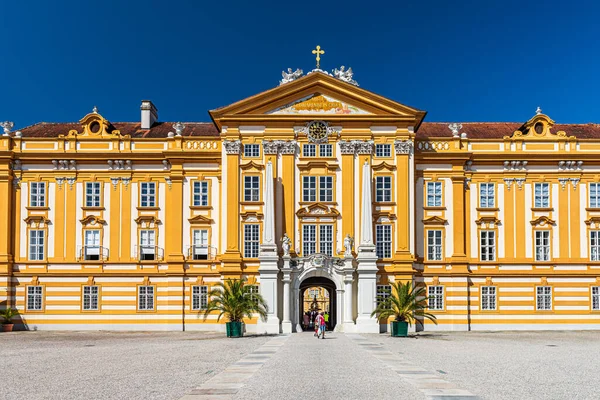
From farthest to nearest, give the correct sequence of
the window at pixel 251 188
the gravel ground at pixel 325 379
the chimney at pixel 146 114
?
the chimney at pixel 146 114 < the window at pixel 251 188 < the gravel ground at pixel 325 379

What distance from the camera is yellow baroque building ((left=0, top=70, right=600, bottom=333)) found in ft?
184

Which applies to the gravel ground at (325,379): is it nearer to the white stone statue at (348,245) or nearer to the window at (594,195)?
the white stone statue at (348,245)

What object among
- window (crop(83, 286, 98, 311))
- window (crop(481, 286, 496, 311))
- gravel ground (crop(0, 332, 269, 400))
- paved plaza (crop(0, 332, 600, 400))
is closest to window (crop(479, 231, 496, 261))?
window (crop(481, 286, 496, 311))

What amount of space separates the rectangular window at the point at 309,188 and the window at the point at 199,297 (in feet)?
30.9

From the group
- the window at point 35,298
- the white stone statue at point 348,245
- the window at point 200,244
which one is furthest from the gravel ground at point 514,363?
the window at point 35,298

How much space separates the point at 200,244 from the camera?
57.8 meters

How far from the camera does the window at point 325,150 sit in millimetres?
56625

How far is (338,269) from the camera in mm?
53969

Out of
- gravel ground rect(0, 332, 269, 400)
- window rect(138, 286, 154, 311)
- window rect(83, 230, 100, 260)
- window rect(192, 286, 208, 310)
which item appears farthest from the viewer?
window rect(83, 230, 100, 260)

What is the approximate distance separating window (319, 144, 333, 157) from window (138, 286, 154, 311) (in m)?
15.1

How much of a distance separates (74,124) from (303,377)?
46.2 m

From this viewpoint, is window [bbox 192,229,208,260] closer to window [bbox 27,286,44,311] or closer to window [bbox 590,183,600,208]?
window [bbox 27,286,44,311]

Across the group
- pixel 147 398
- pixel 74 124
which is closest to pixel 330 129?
pixel 74 124

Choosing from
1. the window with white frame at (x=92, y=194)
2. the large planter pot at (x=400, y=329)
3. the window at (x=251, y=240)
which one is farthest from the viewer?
the window with white frame at (x=92, y=194)
